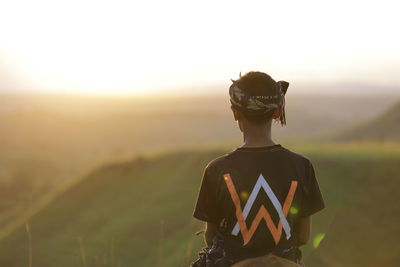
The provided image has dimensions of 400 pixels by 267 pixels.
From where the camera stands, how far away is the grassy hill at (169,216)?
1161cm

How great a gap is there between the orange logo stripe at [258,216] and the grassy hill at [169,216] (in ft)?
18.6

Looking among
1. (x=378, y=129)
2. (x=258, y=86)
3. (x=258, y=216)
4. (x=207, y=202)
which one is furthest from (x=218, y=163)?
(x=378, y=129)

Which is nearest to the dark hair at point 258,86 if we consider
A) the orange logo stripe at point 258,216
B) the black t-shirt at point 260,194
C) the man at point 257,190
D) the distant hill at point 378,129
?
the man at point 257,190

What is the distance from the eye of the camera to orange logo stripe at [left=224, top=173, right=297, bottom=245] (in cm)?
331

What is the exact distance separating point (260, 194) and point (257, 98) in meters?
0.52

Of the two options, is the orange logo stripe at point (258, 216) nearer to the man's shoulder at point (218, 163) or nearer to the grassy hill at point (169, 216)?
the man's shoulder at point (218, 163)

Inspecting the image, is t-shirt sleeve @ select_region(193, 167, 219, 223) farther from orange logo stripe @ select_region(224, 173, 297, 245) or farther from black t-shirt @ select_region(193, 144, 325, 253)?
orange logo stripe @ select_region(224, 173, 297, 245)

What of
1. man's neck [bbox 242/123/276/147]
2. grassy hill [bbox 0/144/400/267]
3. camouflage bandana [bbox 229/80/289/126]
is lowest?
grassy hill [bbox 0/144/400/267]

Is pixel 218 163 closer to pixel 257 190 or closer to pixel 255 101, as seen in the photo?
pixel 257 190

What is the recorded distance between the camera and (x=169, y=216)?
51.2ft

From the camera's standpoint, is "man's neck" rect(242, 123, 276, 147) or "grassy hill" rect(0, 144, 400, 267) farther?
"grassy hill" rect(0, 144, 400, 267)

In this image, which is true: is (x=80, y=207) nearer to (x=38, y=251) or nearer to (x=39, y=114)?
(x=38, y=251)

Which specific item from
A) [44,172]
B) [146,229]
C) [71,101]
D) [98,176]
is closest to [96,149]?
[44,172]

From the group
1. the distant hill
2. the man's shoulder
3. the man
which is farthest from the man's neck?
the distant hill
